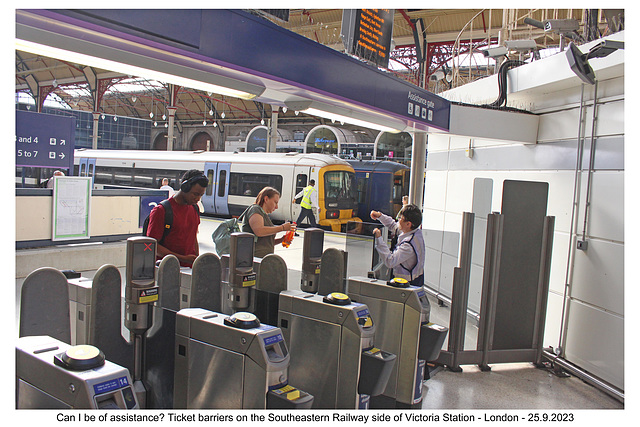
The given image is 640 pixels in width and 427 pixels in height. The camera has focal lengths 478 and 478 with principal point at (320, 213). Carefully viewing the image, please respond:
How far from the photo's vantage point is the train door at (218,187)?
1588cm

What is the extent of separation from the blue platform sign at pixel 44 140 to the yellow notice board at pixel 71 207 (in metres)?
1.14

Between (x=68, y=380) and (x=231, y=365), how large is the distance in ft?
2.78

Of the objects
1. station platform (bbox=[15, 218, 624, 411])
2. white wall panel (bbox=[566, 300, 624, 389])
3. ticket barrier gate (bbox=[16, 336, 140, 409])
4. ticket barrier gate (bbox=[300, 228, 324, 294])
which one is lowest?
station platform (bbox=[15, 218, 624, 411])

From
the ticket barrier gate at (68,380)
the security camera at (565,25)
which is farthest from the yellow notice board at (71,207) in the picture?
the security camera at (565,25)

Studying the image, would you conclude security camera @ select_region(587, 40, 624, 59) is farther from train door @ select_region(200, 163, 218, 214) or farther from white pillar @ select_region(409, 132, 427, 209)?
train door @ select_region(200, 163, 218, 214)

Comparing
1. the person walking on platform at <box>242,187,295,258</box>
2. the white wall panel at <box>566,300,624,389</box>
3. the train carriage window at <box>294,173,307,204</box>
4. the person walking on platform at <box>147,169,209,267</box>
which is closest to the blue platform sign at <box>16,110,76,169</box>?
the person walking on platform at <box>242,187,295,258</box>

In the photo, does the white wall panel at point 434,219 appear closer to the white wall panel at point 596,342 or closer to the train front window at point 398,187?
the white wall panel at point 596,342

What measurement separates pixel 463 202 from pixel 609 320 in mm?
2905

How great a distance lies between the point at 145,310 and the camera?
2990 mm

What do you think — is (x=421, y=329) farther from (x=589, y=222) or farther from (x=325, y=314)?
(x=589, y=222)

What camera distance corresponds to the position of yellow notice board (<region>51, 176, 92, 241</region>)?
7.87m

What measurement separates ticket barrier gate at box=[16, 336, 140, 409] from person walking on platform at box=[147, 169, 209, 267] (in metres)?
1.57

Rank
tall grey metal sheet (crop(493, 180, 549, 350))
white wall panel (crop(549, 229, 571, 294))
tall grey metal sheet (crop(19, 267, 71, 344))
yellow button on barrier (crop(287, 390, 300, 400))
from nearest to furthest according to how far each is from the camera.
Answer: yellow button on barrier (crop(287, 390, 300, 400))
tall grey metal sheet (crop(19, 267, 71, 344))
tall grey metal sheet (crop(493, 180, 549, 350))
white wall panel (crop(549, 229, 571, 294))

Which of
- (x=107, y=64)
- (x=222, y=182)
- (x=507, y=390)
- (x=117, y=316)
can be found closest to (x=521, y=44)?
(x=507, y=390)
